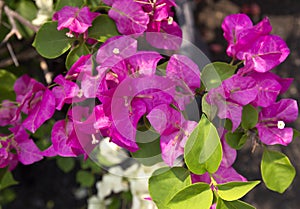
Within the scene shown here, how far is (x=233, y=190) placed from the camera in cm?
48

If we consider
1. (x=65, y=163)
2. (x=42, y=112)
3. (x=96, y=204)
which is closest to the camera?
(x=42, y=112)

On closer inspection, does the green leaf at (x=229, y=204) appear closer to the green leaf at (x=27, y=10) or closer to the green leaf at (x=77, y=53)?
the green leaf at (x=77, y=53)

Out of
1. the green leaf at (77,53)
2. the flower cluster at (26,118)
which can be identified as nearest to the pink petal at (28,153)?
the flower cluster at (26,118)

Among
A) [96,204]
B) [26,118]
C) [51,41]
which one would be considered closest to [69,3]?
[51,41]

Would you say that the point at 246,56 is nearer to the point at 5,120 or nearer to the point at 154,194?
the point at 154,194

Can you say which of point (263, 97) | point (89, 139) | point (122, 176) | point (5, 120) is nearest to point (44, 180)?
point (122, 176)

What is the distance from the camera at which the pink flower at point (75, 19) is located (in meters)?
0.55

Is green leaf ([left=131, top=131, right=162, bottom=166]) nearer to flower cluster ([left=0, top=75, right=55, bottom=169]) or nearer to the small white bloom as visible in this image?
flower cluster ([left=0, top=75, right=55, bottom=169])

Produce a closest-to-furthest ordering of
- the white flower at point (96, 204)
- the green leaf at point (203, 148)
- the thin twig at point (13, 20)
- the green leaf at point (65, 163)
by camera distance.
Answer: the green leaf at point (203, 148)
the thin twig at point (13, 20)
the white flower at point (96, 204)
the green leaf at point (65, 163)

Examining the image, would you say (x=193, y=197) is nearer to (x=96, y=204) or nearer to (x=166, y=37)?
(x=166, y=37)

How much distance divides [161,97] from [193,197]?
0.12m

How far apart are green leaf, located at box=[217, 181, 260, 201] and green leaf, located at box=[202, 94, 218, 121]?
83 millimetres

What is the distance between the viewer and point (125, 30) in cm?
57

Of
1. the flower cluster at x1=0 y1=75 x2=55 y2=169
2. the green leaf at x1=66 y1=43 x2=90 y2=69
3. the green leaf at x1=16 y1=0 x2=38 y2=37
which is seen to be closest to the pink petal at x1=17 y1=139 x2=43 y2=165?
the flower cluster at x1=0 y1=75 x2=55 y2=169
